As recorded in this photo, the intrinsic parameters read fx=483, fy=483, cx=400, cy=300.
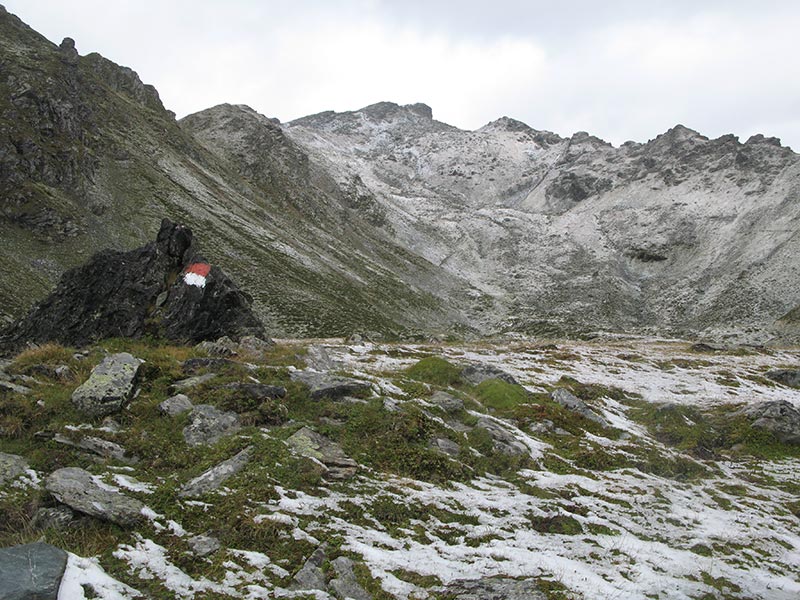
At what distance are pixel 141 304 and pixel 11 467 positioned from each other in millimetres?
15115

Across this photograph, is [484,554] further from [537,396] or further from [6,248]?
[6,248]

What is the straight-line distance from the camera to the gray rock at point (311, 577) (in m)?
7.61

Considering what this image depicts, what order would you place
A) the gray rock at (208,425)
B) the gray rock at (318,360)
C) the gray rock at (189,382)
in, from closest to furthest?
the gray rock at (208,425), the gray rock at (189,382), the gray rock at (318,360)

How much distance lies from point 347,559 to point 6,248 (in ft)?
176

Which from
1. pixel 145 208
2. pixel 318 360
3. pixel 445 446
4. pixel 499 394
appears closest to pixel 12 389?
pixel 318 360

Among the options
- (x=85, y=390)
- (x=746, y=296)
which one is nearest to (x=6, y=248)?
(x=85, y=390)

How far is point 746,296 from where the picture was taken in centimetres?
8862

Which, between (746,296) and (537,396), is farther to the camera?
(746,296)

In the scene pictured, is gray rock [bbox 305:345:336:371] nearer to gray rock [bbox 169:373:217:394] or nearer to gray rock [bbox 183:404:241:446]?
gray rock [bbox 169:373:217:394]

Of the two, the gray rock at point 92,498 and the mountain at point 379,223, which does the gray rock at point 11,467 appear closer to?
the gray rock at point 92,498

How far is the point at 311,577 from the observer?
780cm

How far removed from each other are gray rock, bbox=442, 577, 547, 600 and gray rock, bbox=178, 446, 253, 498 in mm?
5031

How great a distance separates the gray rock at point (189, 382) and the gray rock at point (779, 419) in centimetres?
2186

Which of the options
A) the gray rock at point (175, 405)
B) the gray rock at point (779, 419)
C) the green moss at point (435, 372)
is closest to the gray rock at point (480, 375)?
the green moss at point (435, 372)
